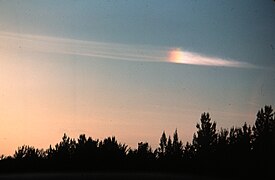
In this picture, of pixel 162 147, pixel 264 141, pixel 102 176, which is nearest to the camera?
pixel 102 176

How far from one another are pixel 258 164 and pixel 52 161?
156 centimetres

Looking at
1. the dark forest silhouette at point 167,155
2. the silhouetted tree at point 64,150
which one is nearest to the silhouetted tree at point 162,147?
the dark forest silhouette at point 167,155

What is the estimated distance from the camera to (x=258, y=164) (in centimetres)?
422

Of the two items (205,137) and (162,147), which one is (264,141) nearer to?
(205,137)

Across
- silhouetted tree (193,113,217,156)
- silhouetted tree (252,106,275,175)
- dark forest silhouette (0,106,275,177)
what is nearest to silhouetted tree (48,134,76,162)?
dark forest silhouette (0,106,275,177)

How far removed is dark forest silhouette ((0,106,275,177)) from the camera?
159 inches

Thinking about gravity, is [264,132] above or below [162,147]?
above

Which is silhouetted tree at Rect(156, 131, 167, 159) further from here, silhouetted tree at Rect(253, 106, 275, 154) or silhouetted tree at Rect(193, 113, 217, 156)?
silhouetted tree at Rect(253, 106, 275, 154)

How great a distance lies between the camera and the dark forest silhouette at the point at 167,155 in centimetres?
404

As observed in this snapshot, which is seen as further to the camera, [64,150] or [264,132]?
[264,132]

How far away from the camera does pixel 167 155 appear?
163 inches

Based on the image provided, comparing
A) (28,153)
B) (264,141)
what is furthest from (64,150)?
(264,141)

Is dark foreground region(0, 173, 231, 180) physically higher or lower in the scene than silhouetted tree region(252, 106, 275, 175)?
lower

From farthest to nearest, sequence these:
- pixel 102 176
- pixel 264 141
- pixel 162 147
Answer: pixel 264 141 → pixel 162 147 → pixel 102 176
